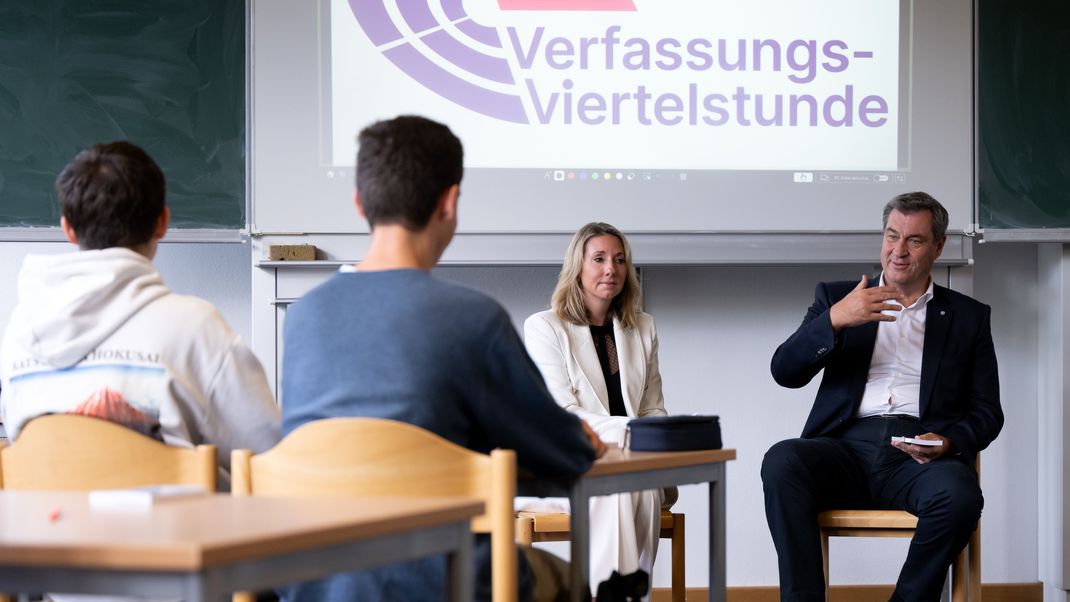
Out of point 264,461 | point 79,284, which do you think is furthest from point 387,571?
point 79,284

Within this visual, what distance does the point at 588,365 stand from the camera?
3.46 metres

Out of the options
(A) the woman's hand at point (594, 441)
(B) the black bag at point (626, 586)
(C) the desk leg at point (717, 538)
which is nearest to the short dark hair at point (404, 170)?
(A) the woman's hand at point (594, 441)

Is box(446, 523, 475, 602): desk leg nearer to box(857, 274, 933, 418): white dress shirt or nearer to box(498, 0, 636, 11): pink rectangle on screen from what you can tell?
box(857, 274, 933, 418): white dress shirt

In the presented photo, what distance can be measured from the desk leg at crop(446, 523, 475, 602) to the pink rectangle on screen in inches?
110

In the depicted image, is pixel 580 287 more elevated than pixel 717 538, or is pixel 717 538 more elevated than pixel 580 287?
pixel 580 287

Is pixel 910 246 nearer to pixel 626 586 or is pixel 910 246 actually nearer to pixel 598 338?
pixel 598 338

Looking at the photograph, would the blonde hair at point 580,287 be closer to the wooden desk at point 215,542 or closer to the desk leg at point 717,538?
the desk leg at point 717,538

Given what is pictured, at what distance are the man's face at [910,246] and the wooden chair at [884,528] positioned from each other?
0.74 metres

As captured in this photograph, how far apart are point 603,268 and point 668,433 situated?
141cm

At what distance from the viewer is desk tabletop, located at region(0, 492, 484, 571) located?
3.20ft

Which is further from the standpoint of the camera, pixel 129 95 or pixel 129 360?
pixel 129 95

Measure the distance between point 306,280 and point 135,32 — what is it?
0.98m

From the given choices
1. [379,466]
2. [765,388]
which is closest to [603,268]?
[765,388]

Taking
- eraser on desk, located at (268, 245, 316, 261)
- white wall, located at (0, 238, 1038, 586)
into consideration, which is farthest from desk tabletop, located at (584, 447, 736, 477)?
white wall, located at (0, 238, 1038, 586)
